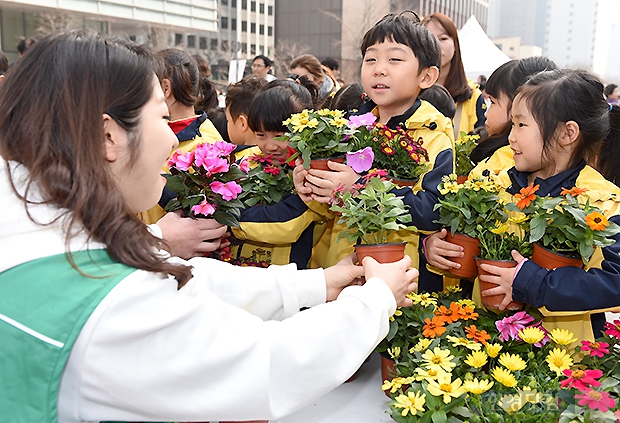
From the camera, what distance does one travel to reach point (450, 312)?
163 centimetres

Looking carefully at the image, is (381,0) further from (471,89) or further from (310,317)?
(310,317)

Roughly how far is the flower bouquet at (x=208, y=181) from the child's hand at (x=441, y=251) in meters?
0.70

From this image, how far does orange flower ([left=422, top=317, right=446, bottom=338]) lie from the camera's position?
1.53m

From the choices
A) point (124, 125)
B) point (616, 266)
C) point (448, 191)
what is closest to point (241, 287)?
point (124, 125)

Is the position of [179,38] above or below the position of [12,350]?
above

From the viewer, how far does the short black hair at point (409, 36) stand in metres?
2.08

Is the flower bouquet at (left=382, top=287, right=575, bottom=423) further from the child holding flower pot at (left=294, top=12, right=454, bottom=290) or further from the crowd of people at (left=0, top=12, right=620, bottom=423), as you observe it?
the child holding flower pot at (left=294, top=12, right=454, bottom=290)

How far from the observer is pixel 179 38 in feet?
116

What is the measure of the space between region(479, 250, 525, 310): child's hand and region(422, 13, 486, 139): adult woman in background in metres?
2.20

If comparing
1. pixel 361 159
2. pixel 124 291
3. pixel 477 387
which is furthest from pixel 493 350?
pixel 124 291

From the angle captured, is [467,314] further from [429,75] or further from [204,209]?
[429,75]

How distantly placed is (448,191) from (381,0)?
37963 millimetres

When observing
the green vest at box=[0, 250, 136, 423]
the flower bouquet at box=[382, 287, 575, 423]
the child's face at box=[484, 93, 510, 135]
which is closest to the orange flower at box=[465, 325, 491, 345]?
the flower bouquet at box=[382, 287, 575, 423]

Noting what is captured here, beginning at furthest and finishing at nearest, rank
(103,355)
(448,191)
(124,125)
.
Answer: (448,191)
(124,125)
(103,355)
